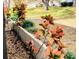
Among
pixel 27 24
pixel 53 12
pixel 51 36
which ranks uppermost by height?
pixel 53 12

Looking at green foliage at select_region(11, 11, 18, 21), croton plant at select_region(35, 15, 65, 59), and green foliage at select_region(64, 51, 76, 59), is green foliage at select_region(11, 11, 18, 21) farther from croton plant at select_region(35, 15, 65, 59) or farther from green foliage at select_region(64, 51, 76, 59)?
green foliage at select_region(64, 51, 76, 59)

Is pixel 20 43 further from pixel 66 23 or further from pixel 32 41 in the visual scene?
pixel 66 23

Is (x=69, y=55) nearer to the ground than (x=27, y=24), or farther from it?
nearer to the ground

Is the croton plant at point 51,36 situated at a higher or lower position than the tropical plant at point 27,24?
lower

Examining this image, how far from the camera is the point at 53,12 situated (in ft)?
5.90

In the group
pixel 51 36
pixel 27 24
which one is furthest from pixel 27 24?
pixel 51 36

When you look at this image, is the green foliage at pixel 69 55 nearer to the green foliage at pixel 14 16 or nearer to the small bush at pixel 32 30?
the small bush at pixel 32 30

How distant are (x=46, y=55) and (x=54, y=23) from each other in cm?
29

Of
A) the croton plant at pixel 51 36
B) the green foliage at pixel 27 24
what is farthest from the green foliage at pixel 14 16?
the croton plant at pixel 51 36

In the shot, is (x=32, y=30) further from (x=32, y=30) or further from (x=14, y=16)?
(x=14, y=16)

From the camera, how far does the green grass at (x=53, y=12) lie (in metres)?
1.79

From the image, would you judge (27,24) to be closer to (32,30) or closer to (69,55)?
(32,30)

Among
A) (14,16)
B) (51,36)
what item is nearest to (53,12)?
(51,36)

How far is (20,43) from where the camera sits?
1784 millimetres
